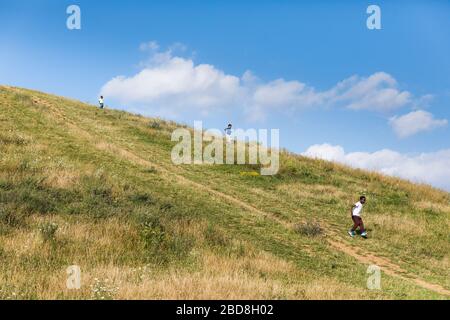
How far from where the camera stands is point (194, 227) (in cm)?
1416

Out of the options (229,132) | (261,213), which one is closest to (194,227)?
(261,213)

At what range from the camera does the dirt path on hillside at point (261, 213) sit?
516 inches

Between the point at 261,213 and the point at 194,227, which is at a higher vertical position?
the point at 261,213

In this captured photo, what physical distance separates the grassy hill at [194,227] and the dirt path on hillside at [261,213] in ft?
0.31

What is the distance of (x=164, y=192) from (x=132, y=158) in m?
6.85

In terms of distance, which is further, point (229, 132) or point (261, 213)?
point (229, 132)

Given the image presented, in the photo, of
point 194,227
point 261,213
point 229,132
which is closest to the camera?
point 194,227

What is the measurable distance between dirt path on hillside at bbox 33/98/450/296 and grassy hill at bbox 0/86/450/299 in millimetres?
94

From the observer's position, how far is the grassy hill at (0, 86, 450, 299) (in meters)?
8.91

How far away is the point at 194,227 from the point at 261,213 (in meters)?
5.42

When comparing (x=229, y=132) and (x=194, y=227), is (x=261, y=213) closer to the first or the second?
(x=194, y=227)

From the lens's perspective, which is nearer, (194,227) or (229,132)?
(194,227)

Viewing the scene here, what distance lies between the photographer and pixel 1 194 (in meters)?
14.0

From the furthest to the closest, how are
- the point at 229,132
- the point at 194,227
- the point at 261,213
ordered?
the point at 229,132 < the point at 261,213 < the point at 194,227
